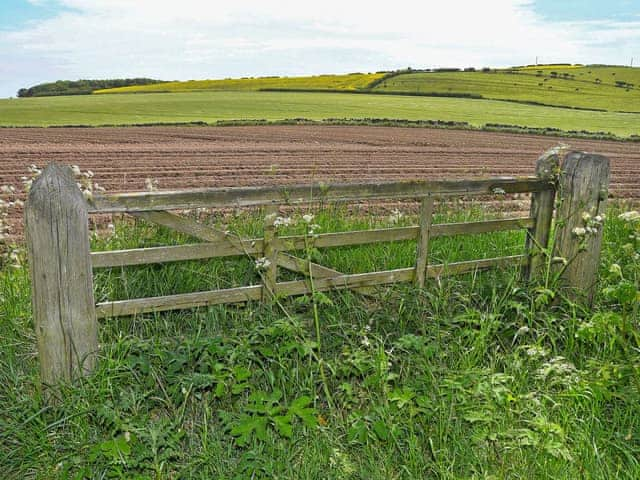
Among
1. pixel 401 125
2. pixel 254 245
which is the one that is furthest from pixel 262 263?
pixel 401 125

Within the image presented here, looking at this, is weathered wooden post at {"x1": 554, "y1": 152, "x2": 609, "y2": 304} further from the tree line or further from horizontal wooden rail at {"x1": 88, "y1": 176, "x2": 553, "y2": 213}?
the tree line

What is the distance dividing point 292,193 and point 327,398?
142 cm

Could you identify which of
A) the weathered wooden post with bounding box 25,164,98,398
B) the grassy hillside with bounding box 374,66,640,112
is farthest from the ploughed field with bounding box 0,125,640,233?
the grassy hillside with bounding box 374,66,640,112

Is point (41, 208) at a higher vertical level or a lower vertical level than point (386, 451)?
higher

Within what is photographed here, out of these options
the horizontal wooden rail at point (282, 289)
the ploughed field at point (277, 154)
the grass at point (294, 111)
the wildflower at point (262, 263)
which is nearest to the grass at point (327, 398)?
the horizontal wooden rail at point (282, 289)

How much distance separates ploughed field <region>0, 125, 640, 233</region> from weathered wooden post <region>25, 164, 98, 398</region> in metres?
6.47

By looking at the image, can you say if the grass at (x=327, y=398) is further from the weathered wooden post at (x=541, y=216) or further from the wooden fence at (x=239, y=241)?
the weathered wooden post at (x=541, y=216)

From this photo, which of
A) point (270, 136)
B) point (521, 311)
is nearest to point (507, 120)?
point (270, 136)

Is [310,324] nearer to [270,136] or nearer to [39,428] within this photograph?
[39,428]

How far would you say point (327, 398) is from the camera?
11.7ft

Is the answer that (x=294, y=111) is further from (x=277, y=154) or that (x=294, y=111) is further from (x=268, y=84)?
(x=268, y=84)

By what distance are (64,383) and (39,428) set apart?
12.6 inches

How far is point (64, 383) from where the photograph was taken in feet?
12.0

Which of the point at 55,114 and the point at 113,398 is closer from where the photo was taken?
the point at 113,398
